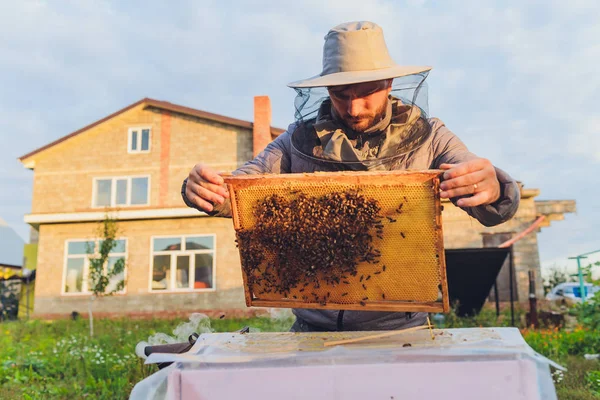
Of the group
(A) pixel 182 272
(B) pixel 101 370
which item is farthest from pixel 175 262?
(B) pixel 101 370

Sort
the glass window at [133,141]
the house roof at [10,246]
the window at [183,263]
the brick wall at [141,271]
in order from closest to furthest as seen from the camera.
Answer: the brick wall at [141,271], the window at [183,263], the glass window at [133,141], the house roof at [10,246]

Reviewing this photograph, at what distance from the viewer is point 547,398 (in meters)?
1.52

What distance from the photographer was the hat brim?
2164 millimetres


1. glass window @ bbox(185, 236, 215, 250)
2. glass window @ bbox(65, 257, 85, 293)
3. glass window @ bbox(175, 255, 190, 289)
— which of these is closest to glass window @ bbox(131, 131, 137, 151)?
glass window @ bbox(185, 236, 215, 250)

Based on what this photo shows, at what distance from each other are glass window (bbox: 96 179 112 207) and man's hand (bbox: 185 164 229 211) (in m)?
18.7

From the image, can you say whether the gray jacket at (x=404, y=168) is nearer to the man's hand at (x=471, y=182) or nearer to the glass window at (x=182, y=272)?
the man's hand at (x=471, y=182)

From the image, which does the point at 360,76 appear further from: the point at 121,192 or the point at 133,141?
the point at 133,141

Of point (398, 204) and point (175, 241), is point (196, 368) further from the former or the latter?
point (175, 241)

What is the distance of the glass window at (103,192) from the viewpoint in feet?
65.0

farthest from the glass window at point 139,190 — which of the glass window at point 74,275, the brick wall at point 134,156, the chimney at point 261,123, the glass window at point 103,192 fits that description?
the chimney at point 261,123

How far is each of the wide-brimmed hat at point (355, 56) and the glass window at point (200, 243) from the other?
54.9 ft

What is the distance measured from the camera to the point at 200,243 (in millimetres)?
18859

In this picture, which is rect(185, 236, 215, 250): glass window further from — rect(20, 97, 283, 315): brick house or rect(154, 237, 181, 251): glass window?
rect(154, 237, 181, 251): glass window

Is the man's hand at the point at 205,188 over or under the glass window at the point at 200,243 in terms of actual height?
under
